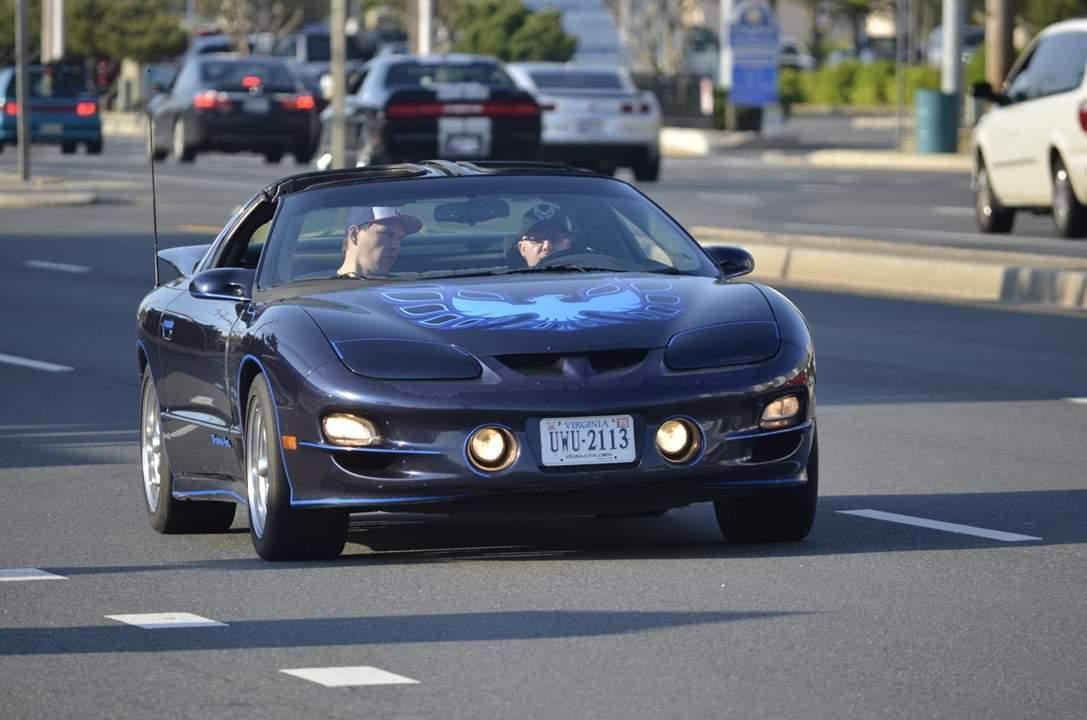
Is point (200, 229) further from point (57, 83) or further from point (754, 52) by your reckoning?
point (754, 52)

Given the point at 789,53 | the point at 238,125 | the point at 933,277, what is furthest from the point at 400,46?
the point at 933,277

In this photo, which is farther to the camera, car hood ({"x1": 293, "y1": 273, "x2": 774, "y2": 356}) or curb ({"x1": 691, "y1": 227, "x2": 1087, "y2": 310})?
curb ({"x1": 691, "y1": 227, "x2": 1087, "y2": 310})

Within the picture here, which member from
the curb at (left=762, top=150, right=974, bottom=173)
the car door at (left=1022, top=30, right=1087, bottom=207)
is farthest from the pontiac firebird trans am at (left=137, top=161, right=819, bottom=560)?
the curb at (left=762, top=150, right=974, bottom=173)

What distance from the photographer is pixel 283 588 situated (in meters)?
8.36

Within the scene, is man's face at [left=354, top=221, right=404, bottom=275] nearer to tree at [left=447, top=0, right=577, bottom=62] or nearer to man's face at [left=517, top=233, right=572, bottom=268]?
man's face at [left=517, top=233, right=572, bottom=268]

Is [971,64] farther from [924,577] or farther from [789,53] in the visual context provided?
[924,577]

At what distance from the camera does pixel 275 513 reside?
28.7ft

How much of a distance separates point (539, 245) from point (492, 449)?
131 cm

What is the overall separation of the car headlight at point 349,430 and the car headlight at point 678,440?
866 mm

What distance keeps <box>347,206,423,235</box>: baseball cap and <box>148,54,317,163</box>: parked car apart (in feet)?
109

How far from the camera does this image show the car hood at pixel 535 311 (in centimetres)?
852

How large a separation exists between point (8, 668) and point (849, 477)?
4.79 metres

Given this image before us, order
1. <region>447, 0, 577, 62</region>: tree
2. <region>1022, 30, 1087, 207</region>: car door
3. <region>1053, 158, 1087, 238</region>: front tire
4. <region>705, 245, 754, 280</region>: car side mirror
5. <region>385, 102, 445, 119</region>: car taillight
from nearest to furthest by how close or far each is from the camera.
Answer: <region>705, 245, 754, 280</region>: car side mirror < <region>1022, 30, 1087, 207</region>: car door < <region>1053, 158, 1087, 238</region>: front tire < <region>385, 102, 445, 119</region>: car taillight < <region>447, 0, 577, 62</region>: tree

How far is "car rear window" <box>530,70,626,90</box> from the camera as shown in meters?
38.5
